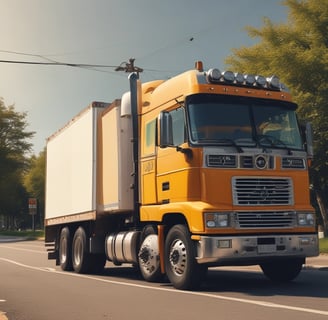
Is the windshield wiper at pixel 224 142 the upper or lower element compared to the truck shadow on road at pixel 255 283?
upper

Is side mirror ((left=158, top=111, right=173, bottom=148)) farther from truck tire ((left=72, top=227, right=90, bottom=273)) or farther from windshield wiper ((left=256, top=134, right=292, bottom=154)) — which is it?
truck tire ((left=72, top=227, right=90, bottom=273))

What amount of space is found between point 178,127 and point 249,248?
242cm

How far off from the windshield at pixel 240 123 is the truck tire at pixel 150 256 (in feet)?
7.30

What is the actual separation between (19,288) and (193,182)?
13.9 ft

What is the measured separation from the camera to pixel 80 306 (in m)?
8.29

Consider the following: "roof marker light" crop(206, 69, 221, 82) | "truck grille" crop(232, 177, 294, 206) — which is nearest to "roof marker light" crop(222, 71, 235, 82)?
"roof marker light" crop(206, 69, 221, 82)

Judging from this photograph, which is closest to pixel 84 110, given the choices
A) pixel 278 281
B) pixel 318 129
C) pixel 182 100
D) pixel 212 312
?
pixel 182 100

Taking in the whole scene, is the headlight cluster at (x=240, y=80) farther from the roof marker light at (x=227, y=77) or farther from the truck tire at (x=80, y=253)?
the truck tire at (x=80, y=253)

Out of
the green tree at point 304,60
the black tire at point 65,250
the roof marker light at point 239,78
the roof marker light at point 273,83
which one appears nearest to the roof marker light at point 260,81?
the roof marker light at point 273,83

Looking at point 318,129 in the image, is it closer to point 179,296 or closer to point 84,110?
point 84,110

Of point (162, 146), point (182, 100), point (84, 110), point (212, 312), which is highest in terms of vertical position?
point (84, 110)

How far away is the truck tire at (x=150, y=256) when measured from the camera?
34.2 ft

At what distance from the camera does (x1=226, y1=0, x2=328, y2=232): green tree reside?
73.7ft

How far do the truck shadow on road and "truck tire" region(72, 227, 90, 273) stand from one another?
568mm
